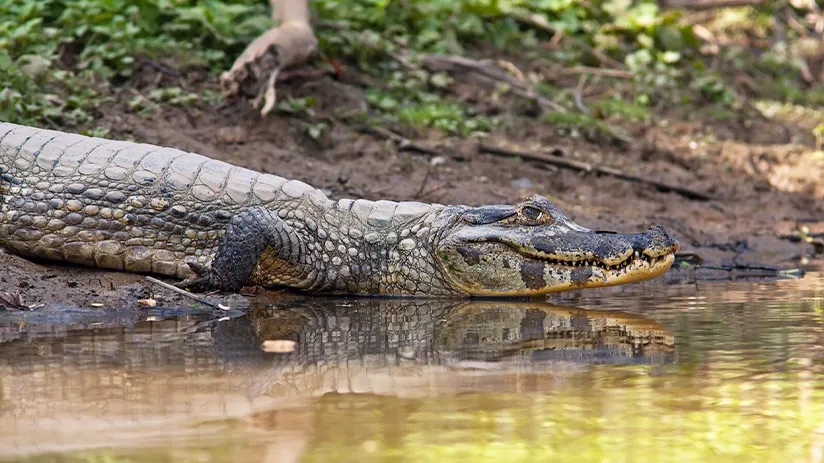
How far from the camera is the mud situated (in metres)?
8.15

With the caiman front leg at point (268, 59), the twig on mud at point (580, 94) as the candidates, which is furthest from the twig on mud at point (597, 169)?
the caiman front leg at point (268, 59)

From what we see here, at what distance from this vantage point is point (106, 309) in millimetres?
5363

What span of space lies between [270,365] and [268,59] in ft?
17.8

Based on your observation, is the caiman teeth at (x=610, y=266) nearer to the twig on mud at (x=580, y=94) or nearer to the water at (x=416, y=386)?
the water at (x=416, y=386)

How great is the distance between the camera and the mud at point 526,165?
8.15 meters

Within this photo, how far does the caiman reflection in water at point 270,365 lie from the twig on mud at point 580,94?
18.2ft

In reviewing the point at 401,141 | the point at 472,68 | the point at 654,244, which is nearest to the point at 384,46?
the point at 472,68

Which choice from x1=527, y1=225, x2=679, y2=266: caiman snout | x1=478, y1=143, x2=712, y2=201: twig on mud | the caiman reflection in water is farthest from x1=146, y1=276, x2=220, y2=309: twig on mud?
x1=478, y1=143, x2=712, y2=201: twig on mud

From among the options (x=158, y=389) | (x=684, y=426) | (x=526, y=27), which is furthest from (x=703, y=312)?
(x=526, y=27)

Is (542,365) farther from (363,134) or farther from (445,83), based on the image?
(445,83)

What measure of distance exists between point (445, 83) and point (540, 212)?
4.73 m

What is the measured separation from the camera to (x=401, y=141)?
910 centimetres

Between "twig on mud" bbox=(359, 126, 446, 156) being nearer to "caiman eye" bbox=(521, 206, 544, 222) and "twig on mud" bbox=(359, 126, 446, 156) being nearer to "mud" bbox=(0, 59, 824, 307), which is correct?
"mud" bbox=(0, 59, 824, 307)

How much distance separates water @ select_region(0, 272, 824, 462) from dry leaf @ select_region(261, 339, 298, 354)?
4cm
